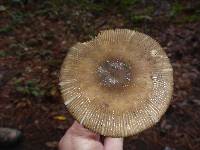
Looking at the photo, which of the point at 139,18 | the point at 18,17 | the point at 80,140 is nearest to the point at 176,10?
the point at 139,18

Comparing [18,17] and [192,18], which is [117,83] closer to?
[192,18]

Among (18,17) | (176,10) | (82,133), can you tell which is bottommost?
(18,17)

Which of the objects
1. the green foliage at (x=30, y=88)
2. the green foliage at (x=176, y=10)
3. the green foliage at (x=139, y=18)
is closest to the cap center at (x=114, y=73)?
the green foliage at (x=30, y=88)

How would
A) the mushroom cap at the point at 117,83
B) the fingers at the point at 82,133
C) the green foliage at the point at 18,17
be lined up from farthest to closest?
the green foliage at the point at 18,17
the fingers at the point at 82,133
the mushroom cap at the point at 117,83

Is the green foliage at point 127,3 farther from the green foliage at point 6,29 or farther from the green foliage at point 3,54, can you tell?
the green foliage at point 3,54

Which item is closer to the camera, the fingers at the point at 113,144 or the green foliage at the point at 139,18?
the fingers at the point at 113,144

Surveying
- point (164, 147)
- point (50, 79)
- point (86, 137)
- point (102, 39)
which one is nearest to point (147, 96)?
point (102, 39)

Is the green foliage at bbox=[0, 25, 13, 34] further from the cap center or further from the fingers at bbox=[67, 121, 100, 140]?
the cap center
